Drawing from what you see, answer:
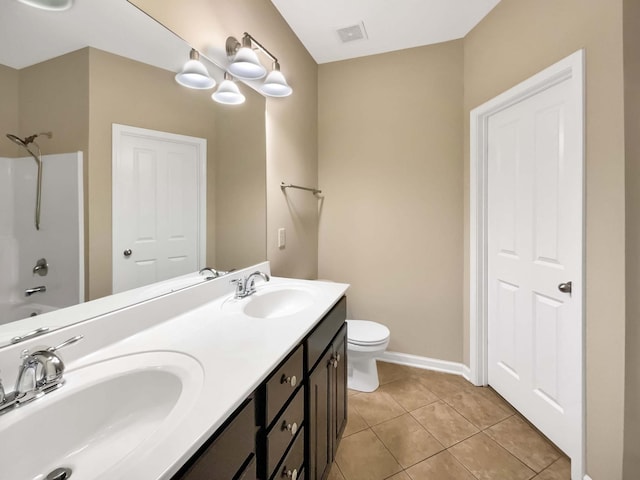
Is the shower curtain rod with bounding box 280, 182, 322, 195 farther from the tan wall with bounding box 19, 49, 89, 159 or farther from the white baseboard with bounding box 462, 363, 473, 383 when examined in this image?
the white baseboard with bounding box 462, 363, 473, 383

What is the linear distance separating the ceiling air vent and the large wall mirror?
4.53 feet

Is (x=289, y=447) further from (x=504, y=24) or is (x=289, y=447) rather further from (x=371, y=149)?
(x=504, y=24)

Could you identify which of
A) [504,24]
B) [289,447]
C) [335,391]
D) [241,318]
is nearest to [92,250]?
[241,318]

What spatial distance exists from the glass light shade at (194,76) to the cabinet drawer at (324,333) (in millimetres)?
1170

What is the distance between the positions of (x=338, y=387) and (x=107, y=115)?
1.47 m

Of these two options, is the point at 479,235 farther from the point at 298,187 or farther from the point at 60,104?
the point at 60,104

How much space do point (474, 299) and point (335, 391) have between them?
51.4 inches

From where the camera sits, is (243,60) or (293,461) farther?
(243,60)

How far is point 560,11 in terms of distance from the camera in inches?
55.6

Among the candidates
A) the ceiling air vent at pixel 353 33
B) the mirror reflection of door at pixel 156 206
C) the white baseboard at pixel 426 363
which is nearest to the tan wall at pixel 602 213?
the white baseboard at pixel 426 363

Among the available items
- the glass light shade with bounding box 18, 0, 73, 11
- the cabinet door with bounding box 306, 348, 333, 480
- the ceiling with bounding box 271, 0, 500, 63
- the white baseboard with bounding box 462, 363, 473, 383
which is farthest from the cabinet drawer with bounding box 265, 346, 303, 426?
the ceiling with bounding box 271, 0, 500, 63

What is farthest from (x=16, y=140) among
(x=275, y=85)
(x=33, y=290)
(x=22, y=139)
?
(x=275, y=85)

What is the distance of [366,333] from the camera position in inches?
80.7

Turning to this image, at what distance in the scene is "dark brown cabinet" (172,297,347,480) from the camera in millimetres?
616
